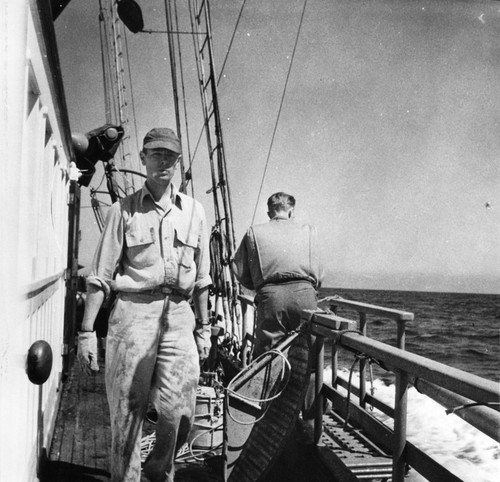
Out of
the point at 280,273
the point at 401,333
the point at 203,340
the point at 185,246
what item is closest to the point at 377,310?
the point at 401,333

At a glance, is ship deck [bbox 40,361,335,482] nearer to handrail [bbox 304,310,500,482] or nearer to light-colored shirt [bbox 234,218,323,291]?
handrail [bbox 304,310,500,482]

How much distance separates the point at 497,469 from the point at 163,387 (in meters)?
6.33

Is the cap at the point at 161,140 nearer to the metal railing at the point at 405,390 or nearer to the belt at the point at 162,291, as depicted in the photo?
the belt at the point at 162,291

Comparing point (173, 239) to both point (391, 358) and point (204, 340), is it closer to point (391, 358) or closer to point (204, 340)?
point (204, 340)

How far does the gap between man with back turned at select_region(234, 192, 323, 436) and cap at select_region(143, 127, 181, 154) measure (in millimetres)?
1789

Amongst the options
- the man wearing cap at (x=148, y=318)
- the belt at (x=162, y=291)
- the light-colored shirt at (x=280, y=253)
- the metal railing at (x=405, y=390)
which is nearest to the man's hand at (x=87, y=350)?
the man wearing cap at (x=148, y=318)

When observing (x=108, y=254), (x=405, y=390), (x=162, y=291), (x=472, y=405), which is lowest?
(x=405, y=390)

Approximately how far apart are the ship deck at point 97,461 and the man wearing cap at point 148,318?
0.81 meters

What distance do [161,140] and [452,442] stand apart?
7823mm

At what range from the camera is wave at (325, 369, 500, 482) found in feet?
25.5

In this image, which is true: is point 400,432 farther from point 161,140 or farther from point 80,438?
point 80,438

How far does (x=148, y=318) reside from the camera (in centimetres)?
330

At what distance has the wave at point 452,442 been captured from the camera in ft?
25.5

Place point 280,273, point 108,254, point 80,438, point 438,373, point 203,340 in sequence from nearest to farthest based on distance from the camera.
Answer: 1. point 438,373
2. point 108,254
3. point 203,340
4. point 80,438
5. point 280,273
